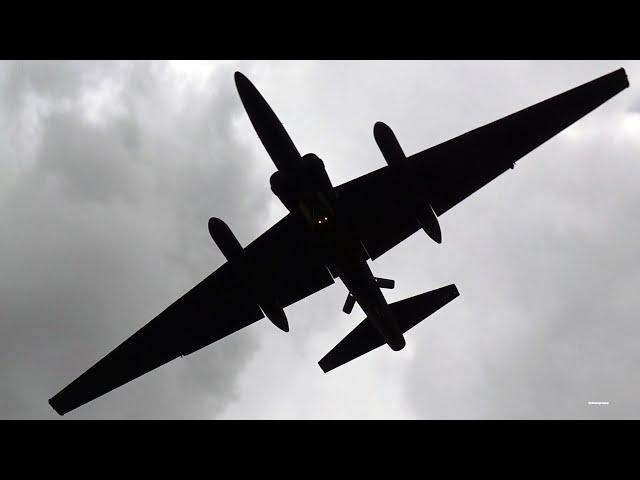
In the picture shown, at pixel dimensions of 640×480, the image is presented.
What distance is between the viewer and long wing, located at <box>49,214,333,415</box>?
21172 mm

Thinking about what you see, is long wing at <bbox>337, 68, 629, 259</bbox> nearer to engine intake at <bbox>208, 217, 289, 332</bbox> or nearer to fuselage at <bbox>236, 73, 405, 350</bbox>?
fuselage at <bbox>236, 73, 405, 350</bbox>

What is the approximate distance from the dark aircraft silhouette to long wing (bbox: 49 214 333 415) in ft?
0.16

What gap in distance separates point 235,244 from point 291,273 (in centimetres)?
454

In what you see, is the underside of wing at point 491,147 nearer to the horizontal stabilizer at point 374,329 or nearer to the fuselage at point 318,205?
the fuselage at point 318,205

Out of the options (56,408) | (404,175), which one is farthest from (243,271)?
(56,408)

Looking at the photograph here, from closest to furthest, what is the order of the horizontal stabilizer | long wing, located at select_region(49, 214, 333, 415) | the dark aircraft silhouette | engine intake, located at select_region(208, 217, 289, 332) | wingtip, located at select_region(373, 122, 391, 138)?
wingtip, located at select_region(373, 122, 391, 138) → the dark aircraft silhouette → engine intake, located at select_region(208, 217, 289, 332) → long wing, located at select_region(49, 214, 333, 415) → the horizontal stabilizer

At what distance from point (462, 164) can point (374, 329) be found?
29.1ft

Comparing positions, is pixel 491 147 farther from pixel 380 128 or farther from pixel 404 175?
pixel 380 128

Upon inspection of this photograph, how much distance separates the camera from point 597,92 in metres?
16.8

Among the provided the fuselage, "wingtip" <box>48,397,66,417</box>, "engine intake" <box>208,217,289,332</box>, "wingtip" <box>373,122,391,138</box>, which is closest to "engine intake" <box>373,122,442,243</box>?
"wingtip" <box>373,122,391,138</box>

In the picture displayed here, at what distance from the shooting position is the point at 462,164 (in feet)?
62.8

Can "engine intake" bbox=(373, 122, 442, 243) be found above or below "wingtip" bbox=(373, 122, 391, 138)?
below
